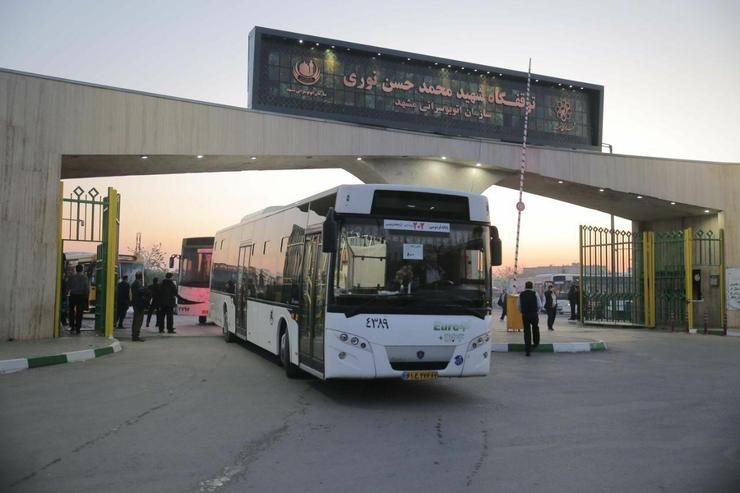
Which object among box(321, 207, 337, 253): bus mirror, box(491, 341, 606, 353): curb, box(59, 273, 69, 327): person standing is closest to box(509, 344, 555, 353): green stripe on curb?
box(491, 341, 606, 353): curb

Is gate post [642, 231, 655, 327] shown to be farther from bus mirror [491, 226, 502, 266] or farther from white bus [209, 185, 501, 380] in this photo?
white bus [209, 185, 501, 380]

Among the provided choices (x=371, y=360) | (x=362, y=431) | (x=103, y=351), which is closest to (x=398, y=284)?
(x=371, y=360)

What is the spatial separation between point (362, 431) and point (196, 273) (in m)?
19.6

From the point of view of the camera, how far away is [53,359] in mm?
12953

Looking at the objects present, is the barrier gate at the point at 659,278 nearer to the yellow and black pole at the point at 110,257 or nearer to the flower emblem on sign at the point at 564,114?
the flower emblem on sign at the point at 564,114

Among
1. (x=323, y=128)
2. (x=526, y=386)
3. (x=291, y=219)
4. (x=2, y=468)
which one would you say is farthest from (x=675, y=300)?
(x=2, y=468)

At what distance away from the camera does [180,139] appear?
1812 centimetres

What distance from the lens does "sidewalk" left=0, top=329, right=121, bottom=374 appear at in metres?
12.3

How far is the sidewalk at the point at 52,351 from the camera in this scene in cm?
1229

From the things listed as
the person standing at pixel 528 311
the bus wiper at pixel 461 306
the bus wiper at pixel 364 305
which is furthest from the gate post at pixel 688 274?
the bus wiper at pixel 364 305

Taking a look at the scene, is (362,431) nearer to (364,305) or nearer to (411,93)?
(364,305)

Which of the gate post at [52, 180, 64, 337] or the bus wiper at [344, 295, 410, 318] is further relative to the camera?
the gate post at [52, 180, 64, 337]

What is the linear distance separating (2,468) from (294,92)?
1643cm

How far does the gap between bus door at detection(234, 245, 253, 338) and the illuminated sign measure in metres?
5.93
